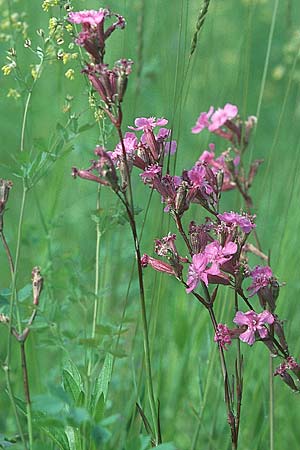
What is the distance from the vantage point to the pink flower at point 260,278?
126 centimetres

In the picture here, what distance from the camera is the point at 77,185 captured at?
10.9 feet

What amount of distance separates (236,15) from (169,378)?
8.07ft

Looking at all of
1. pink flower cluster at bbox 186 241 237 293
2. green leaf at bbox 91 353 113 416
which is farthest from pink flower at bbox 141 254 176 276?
green leaf at bbox 91 353 113 416

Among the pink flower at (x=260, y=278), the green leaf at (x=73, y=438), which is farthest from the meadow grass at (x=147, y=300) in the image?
the pink flower at (x=260, y=278)

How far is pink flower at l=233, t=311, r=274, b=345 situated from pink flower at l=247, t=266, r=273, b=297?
37mm

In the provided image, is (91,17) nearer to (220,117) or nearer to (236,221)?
(236,221)

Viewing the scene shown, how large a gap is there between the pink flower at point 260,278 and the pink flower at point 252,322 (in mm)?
37

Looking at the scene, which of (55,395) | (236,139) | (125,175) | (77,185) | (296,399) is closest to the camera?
(55,395)

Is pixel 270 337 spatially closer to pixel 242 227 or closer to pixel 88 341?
pixel 242 227

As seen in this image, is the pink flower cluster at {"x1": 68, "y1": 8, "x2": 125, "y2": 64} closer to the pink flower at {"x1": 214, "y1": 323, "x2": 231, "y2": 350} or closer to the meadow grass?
the meadow grass

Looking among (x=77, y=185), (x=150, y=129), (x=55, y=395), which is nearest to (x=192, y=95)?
(x=77, y=185)

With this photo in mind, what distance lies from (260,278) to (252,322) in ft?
0.22

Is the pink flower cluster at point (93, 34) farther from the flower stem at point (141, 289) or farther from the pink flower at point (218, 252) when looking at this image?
the pink flower at point (218, 252)

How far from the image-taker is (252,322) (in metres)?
1.24
